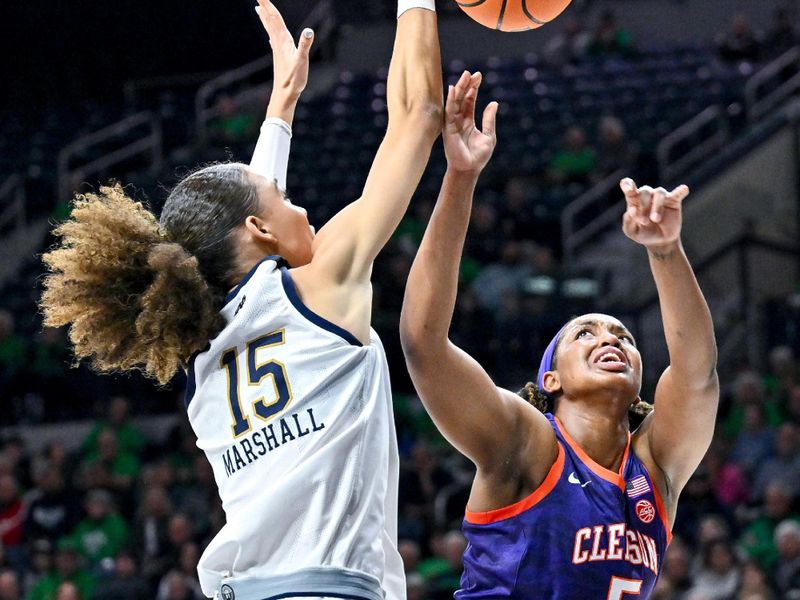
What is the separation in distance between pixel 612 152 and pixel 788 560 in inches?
228

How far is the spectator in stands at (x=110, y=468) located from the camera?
31.1ft

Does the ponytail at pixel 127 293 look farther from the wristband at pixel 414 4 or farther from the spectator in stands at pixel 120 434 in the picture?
the spectator in stands at pixel 120 434

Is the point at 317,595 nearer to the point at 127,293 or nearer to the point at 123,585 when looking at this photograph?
the point at 127,293

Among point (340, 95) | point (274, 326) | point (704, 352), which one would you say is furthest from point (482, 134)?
point (340, 95)

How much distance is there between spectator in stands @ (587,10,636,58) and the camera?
49.8 feet

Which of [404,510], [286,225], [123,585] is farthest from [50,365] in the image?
[286,225]

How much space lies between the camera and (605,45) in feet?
50.1

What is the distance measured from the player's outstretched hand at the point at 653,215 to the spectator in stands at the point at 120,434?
7206mm

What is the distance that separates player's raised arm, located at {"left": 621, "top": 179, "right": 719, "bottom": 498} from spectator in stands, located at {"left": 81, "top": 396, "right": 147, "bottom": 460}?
22.5 ft

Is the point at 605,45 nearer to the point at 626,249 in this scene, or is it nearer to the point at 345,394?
the point at 626,249

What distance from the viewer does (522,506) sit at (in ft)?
11.1

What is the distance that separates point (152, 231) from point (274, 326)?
40 cm

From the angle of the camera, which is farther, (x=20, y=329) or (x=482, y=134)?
(x=20, y=329)

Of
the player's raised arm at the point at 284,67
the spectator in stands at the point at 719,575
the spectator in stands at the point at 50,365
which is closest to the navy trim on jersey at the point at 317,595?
the player's raised arm at the point at 284,67
